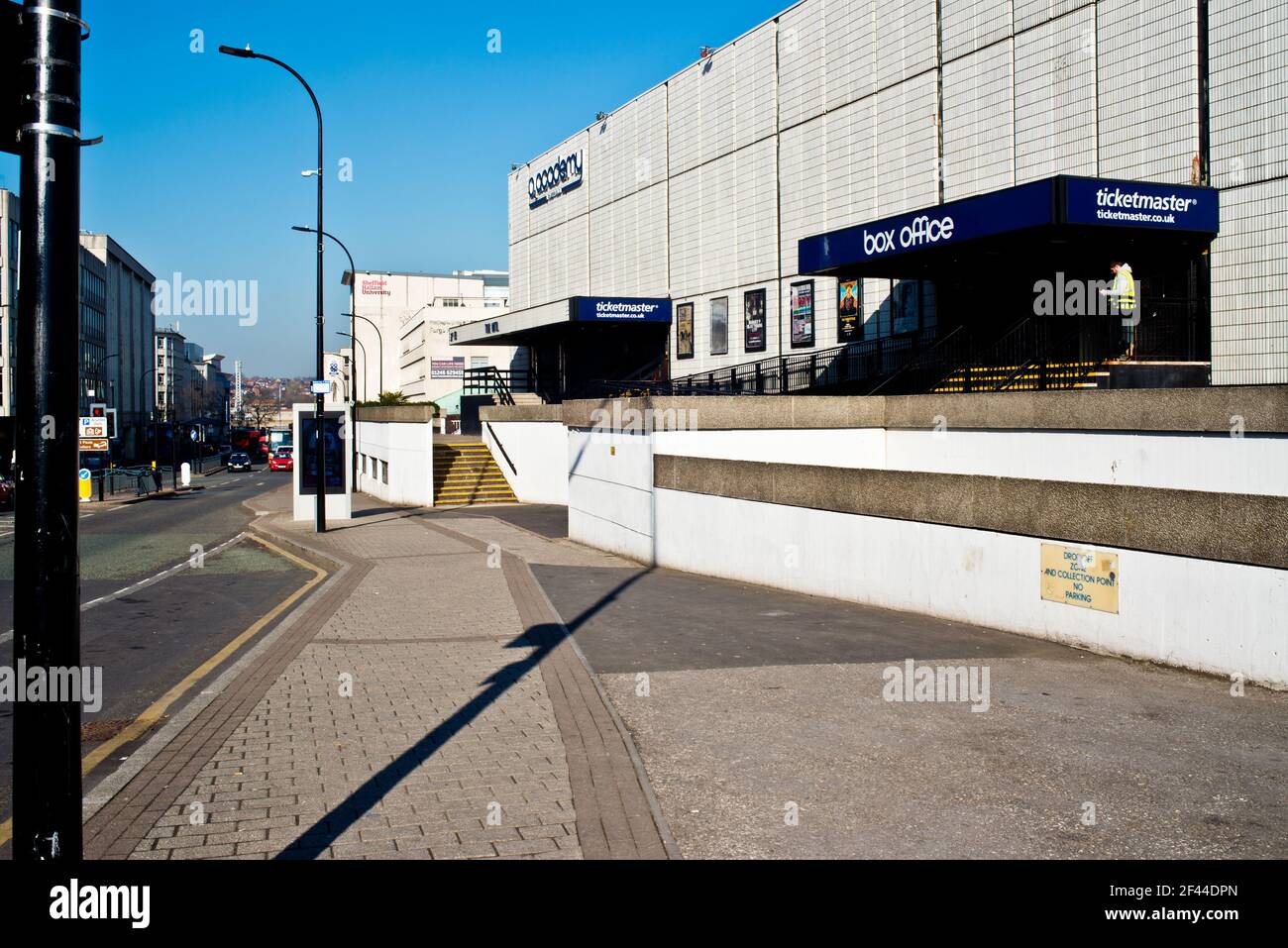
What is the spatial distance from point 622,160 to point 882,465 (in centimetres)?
2748

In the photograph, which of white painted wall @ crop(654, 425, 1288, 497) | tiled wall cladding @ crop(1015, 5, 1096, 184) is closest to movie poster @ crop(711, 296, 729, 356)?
tiled wall cladding @ crop(1015, 5, 1096, 184)

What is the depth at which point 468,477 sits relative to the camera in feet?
111

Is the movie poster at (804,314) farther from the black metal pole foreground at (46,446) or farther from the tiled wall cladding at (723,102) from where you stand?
the black metal pole foreground at (46,446)

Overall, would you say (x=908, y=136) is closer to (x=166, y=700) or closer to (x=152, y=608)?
(x=152, y=608)

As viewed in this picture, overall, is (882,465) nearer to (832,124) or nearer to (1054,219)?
(1054,219)

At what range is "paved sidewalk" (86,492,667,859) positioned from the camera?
545 centimetres

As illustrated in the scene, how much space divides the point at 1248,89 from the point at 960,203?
519cm

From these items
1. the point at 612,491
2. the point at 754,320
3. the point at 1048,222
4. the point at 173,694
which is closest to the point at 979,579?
the point at 173,694

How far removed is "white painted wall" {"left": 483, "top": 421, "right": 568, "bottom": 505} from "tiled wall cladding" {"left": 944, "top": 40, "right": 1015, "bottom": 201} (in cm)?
1307

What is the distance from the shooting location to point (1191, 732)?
7.33m

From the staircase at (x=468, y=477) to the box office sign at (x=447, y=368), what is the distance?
191 ft

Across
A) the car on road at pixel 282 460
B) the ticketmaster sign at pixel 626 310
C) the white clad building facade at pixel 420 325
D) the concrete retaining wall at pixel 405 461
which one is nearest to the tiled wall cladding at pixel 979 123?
the ticketmaster sign at pixel 626 310

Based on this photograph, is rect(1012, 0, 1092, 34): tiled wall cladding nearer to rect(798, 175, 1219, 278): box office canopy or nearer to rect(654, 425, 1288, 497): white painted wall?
rect(798, 175, 1219, 278): box office canopy

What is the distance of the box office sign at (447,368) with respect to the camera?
93875 mm
